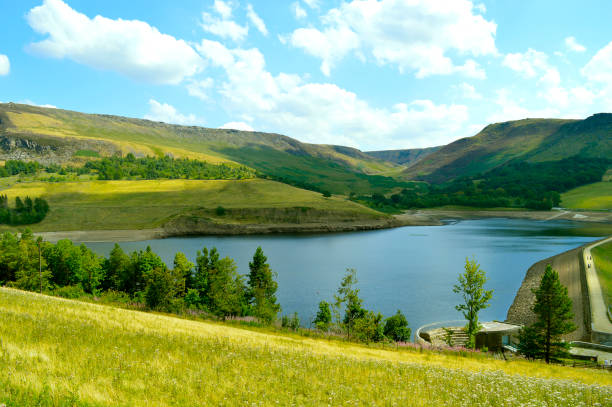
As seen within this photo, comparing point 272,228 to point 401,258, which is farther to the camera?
point 272,228

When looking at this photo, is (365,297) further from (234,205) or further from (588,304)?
(234,205)

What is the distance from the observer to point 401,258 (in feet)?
314

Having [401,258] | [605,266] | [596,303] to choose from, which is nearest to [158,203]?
[401,258]

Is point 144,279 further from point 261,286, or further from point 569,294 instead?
point 569,294

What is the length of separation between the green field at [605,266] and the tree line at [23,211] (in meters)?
167

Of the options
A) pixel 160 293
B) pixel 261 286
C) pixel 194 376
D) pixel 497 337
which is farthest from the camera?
pixel 261 286

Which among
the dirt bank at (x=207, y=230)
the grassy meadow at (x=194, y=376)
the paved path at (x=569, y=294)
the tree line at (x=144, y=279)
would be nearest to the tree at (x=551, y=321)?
the paved path at (x=569, y=294)

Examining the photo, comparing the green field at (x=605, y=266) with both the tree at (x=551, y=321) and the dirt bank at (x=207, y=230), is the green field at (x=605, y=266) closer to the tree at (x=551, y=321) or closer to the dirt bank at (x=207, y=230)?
the tree at (x=551, y=321)

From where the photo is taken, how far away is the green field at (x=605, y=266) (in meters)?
54.1

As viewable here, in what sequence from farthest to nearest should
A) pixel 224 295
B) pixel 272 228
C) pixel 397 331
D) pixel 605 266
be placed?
pixel 272 228 < pixel 605 266 < pixel 224 295 < pixel 397 331

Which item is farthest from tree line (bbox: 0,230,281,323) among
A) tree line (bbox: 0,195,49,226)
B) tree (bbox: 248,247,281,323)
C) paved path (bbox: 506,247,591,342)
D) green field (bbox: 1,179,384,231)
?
tree line (bbox: 0,195,49,226)

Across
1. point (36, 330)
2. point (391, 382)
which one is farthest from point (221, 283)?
point (391, 382)

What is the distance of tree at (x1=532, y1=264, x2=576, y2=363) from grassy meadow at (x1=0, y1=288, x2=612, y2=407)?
77.3 ft

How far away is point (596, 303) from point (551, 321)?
2095 centimetres
